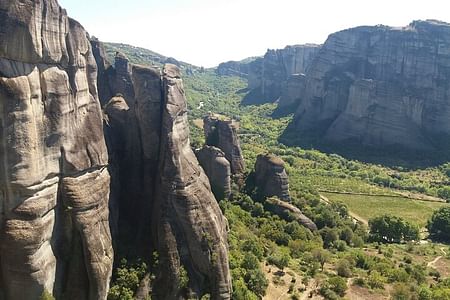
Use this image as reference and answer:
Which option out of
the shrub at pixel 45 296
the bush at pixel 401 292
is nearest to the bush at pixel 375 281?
the bush at pixel 401 292

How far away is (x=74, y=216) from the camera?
2839 cm

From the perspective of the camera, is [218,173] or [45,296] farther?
[218,173]

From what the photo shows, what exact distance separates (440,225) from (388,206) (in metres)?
15.2

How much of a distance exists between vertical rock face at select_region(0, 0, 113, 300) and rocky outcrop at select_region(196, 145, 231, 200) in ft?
96.3

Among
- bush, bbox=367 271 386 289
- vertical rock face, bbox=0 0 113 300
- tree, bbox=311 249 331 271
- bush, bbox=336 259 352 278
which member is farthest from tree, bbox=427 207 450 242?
vertical rock face, bbox=0 0 113 300

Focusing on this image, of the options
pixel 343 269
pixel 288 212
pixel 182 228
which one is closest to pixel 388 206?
pixel 288 212

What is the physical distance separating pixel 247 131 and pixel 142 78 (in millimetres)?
117101

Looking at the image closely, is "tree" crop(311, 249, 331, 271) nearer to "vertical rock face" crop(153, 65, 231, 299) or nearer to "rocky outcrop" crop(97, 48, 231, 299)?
"rocky outcrop" crop(97, 48, 231, 299)

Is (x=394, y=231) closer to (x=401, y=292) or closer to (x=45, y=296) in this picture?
(x=401, y=292)

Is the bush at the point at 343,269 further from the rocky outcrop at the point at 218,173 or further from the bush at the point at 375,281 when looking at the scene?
the rocky outcrop at the point at 218,173

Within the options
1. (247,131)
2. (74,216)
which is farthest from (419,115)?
(74,216)

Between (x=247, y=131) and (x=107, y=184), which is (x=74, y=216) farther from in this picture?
(x=247, y=131)

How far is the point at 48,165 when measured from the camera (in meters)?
26.8

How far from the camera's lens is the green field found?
81.3m
